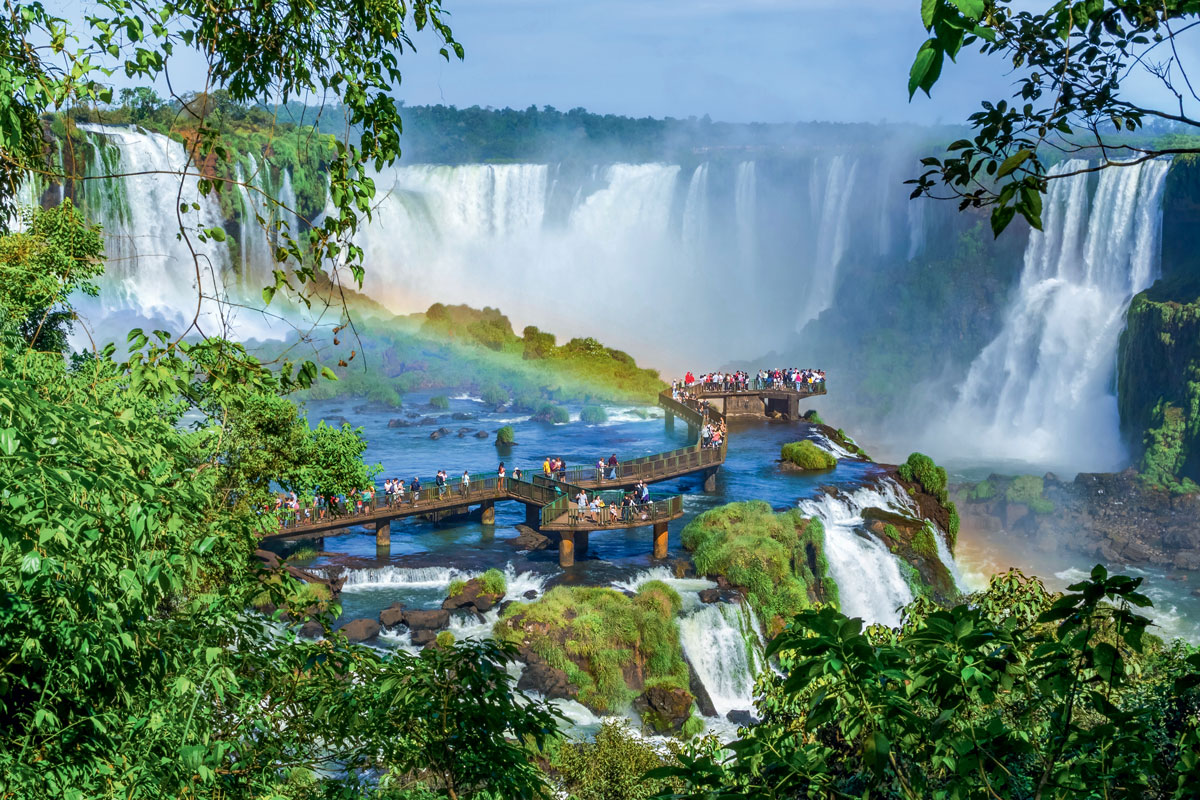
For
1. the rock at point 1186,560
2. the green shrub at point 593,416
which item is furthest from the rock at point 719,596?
the green shrub at point 593,416

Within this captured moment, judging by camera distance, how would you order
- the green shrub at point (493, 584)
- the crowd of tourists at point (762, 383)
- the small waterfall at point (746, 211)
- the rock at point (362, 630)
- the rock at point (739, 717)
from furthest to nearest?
1. the small waterfall at point (746, 211)
2. the crowd of tourists at point (762, 383)
3. the green shrub at point (493, 584)
4. the rock at point (362, 630)
5. the rock at point (739, 717)

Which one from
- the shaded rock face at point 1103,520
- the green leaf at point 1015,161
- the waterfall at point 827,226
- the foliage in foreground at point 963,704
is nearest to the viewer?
the green leaf at point 1015,161

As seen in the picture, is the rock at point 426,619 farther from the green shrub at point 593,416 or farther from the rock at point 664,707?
the green shrub at point 593,416

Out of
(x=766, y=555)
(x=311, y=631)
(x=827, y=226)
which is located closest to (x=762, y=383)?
(x=766, y=555)

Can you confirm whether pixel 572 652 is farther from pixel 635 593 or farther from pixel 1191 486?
pixel 1191 486

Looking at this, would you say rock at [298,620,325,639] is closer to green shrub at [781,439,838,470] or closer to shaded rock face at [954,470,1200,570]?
green shrub at [781,439,838,470]

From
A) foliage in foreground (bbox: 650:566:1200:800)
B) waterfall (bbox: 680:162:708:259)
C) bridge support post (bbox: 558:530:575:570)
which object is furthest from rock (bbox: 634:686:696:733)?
waterfall (bbox: 680:162:708:259)

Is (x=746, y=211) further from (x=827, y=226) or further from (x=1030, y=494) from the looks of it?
(x=1030, y=494)
